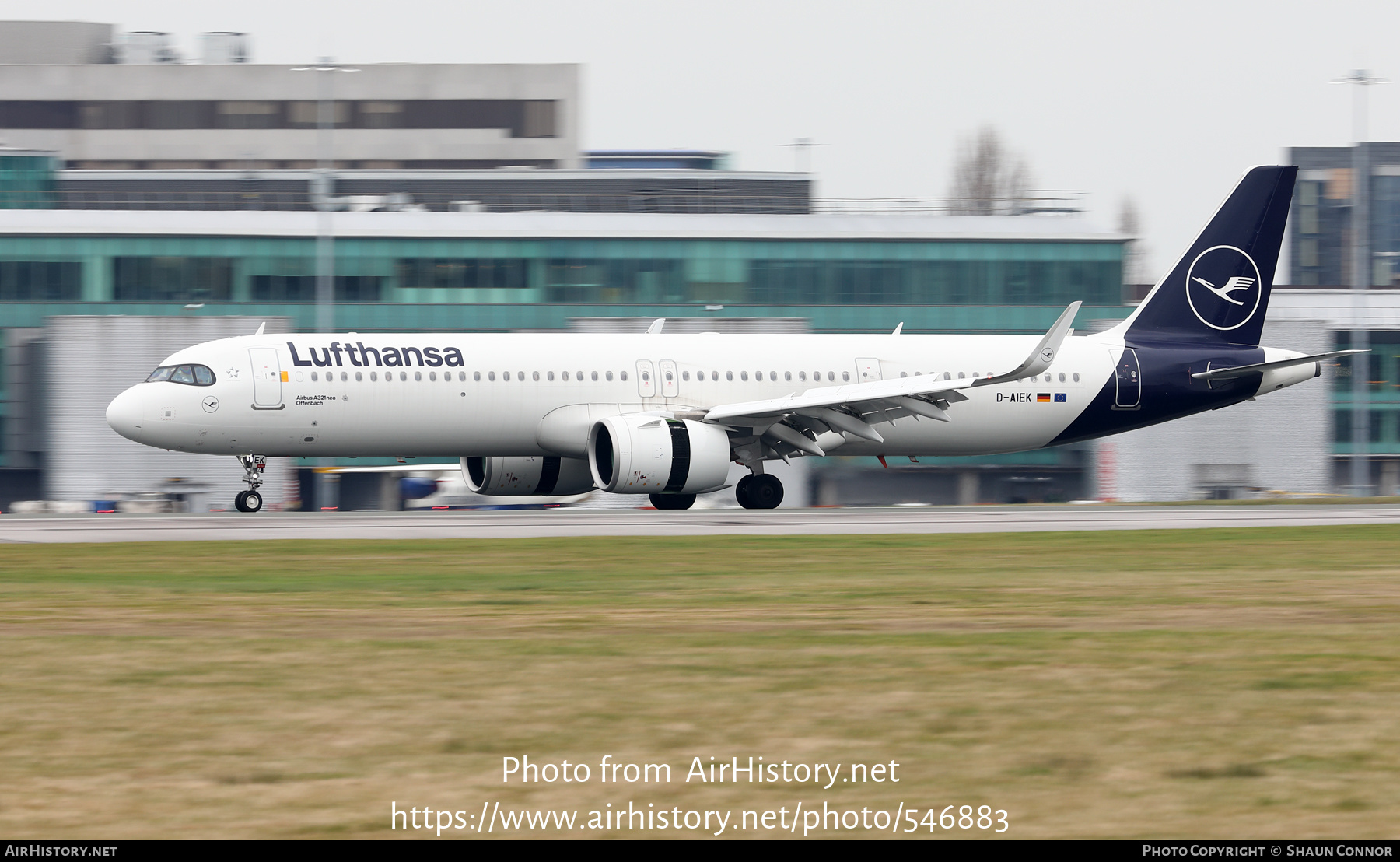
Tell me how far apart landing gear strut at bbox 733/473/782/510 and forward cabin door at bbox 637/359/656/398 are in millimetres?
2862

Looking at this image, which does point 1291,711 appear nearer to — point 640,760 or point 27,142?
point 640,760

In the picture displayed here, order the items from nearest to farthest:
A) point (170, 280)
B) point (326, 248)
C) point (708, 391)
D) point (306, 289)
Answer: point (708, 391) → point (326, 248) → point (170, 280) → point (306, 289)

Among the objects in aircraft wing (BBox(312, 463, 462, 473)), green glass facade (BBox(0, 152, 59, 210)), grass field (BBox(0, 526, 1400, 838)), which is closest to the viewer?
grass field (BBox(0, 526, 1400, 838))

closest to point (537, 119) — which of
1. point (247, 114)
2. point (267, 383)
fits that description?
point (247, 114)

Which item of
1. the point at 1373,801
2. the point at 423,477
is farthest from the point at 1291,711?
the point at 423,477

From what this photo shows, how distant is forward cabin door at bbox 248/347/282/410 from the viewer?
36094 millimetres

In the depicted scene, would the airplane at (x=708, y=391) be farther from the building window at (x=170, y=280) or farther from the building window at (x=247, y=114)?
the building window at (x=247, y=114)

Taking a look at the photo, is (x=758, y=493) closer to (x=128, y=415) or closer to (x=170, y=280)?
(x=128, y=415)

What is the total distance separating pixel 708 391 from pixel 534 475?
447 centimetres

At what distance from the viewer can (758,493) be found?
38469 millimetres

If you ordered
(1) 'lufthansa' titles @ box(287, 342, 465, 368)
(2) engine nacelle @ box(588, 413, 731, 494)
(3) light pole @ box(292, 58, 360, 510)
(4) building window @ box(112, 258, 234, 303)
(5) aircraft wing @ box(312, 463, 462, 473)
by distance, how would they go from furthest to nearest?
(4) building window @ box(112, 258, 234, 303), (3) light pole @ box(292, 58, 360, 510), (5) aircraft wing @ box(312, 463, 462, 473), (1) 'lufthansa' titles @ box(287, 342, 465, 368), (2) engine nacelle @ box(588, 413, 731, 494)

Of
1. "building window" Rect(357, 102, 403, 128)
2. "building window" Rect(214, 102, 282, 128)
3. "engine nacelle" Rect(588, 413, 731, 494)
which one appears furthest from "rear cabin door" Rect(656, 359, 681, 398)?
"building window" Rect(214, 102, 282, 128)

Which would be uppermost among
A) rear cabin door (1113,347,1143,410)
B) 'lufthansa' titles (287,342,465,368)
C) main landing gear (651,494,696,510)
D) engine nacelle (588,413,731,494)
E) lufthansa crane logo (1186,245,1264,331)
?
lufthansa crane logo (1186,245,1264,331)

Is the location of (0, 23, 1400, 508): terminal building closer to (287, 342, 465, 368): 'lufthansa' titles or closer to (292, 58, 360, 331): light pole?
(292, 58, 360, 331): light pole
